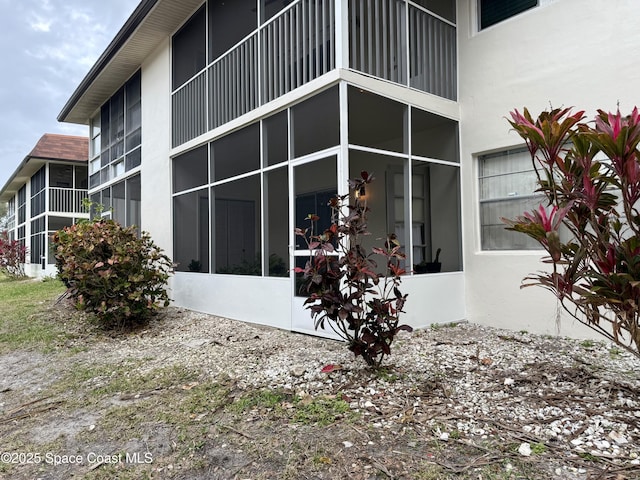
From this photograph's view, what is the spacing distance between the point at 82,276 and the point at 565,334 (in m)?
7.16

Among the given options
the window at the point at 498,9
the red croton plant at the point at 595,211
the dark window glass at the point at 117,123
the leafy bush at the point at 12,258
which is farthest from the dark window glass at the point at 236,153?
the leafy bush at the point at 12,258

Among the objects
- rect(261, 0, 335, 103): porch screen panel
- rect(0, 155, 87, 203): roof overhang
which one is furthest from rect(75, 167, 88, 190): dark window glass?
rect(261, 0, 335, 103): porch screen panel

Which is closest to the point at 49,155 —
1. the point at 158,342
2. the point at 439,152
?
the point at 158,342

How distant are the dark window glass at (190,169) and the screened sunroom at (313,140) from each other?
105mm

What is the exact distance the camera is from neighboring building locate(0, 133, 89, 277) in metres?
19.9

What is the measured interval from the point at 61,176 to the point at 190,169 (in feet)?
49.9

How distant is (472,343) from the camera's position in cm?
537

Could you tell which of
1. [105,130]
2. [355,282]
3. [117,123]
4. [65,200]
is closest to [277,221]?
[355,282]

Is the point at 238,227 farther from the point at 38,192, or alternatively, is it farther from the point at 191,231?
the point at 38,192

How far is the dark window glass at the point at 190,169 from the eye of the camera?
8.55 meters

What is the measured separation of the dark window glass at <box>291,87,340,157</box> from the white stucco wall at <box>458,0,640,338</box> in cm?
246

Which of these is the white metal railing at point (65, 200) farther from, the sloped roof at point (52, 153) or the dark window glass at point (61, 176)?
the sloped roof at point (52, 153)

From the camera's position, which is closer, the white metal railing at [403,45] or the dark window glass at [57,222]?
the white metal railing at [403,45]

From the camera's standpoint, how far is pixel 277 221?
22.0 ft
